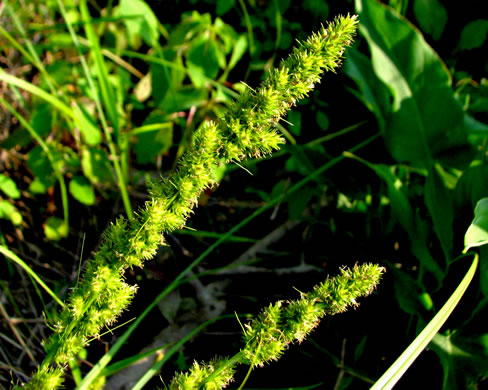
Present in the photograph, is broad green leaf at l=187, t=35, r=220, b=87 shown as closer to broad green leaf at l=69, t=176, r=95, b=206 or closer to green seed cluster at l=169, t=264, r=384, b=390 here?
broad green leaf at l=69, t=176, r=95, b=206

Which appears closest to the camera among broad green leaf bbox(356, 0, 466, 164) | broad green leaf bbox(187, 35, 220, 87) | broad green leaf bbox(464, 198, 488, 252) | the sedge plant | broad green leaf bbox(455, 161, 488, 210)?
the sedge plant

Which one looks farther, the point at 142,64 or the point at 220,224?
the point at 142,64

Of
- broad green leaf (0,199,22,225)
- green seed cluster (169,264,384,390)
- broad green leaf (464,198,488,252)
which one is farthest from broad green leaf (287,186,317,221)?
broad green leaf (0,199,22,225)

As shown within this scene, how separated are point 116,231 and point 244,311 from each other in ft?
2.45

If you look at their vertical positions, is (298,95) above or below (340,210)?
above

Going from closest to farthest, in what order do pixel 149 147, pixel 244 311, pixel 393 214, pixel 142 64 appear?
pixel 393 214 → pixel 244 311 → pixel 149 147 → pixel 142 64

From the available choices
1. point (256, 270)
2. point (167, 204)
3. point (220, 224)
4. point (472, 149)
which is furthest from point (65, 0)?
point (472, 149)

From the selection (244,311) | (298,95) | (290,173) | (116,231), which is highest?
(298,95)

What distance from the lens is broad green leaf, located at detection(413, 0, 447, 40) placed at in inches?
56.0

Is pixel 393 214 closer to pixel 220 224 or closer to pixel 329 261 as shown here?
pixel 329 261

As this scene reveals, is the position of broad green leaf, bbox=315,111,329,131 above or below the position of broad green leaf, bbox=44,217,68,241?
above

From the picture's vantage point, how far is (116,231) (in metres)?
0.66

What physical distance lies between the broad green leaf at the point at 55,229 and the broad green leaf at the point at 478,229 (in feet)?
3.69

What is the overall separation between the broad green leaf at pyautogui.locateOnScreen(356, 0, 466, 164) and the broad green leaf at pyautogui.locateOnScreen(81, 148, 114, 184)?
0.87 meters
